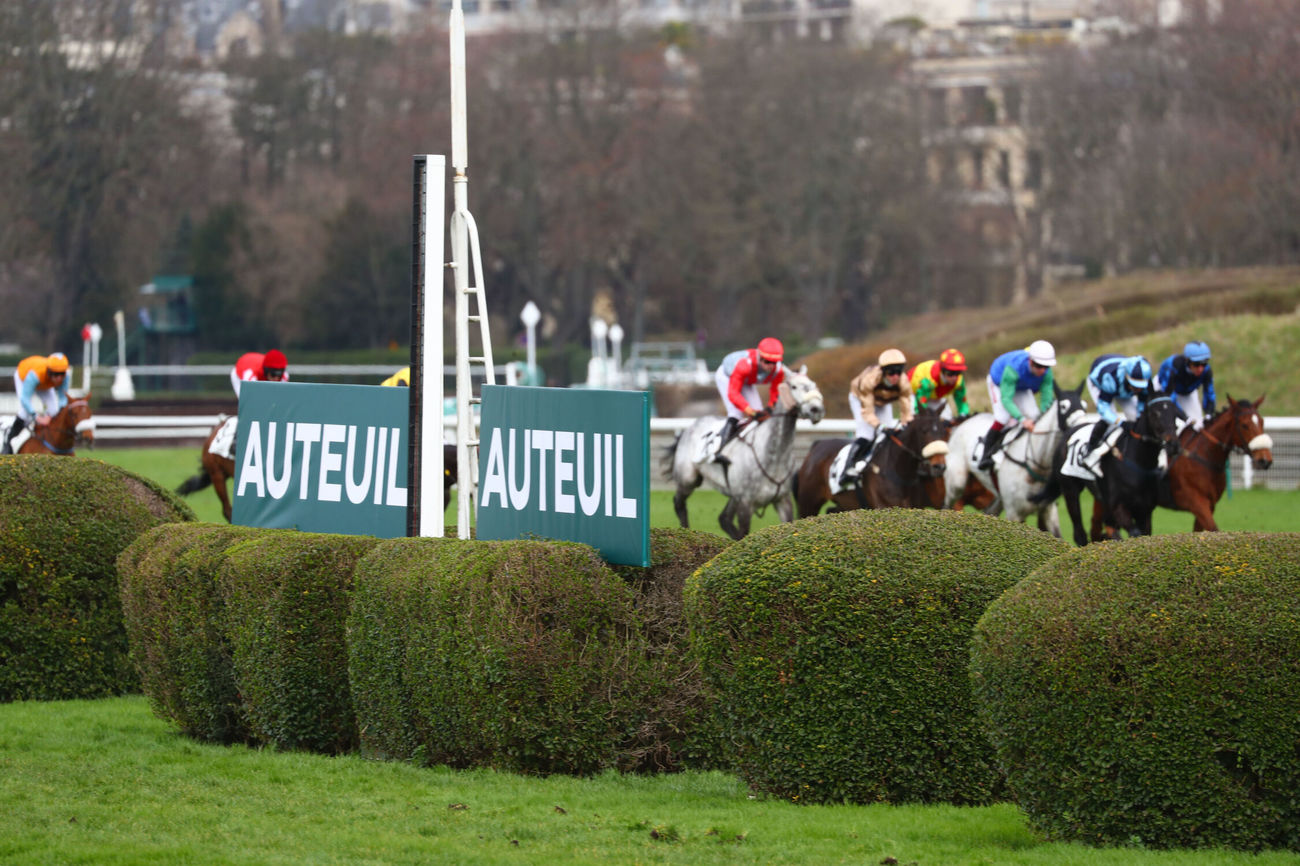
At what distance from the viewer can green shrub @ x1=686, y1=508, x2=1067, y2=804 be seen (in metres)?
5.30

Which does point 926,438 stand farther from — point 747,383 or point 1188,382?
point 1188,382

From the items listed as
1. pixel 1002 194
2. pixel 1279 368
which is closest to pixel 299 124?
pixel 1002 194

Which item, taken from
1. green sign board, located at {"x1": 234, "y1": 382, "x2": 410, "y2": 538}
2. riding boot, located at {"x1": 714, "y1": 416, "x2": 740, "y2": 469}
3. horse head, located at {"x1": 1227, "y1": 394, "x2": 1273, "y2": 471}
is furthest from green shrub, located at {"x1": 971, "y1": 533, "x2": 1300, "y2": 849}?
riding boot, located at {"x1": 714, "y1": 416, "x2": 740, "y2": 469}

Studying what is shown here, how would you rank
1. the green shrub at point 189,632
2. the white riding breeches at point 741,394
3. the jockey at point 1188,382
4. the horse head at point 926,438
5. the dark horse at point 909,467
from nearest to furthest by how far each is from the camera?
the green shrub at point 189,632
the horse head at point 926,438
the dark horse at point 909,467
the jockey at point 1188,382
the white riding breeches at point 741,394

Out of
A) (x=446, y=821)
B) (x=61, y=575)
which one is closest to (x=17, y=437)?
(x=61, y=575)

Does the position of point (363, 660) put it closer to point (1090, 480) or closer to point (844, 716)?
point (844, 716)

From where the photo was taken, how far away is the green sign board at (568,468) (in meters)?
6.06

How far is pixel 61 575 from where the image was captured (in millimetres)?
8078

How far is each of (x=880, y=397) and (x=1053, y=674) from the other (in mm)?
8215

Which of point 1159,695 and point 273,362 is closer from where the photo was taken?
point 1159,695

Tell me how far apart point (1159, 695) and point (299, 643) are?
3.30 metres

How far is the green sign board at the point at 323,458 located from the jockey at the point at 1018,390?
634 cm

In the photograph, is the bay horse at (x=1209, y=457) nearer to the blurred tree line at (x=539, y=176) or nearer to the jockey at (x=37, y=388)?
the jockey at (x=37, y=388)

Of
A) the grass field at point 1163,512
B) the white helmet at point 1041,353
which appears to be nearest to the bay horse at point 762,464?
the grass field at point 1163,512
